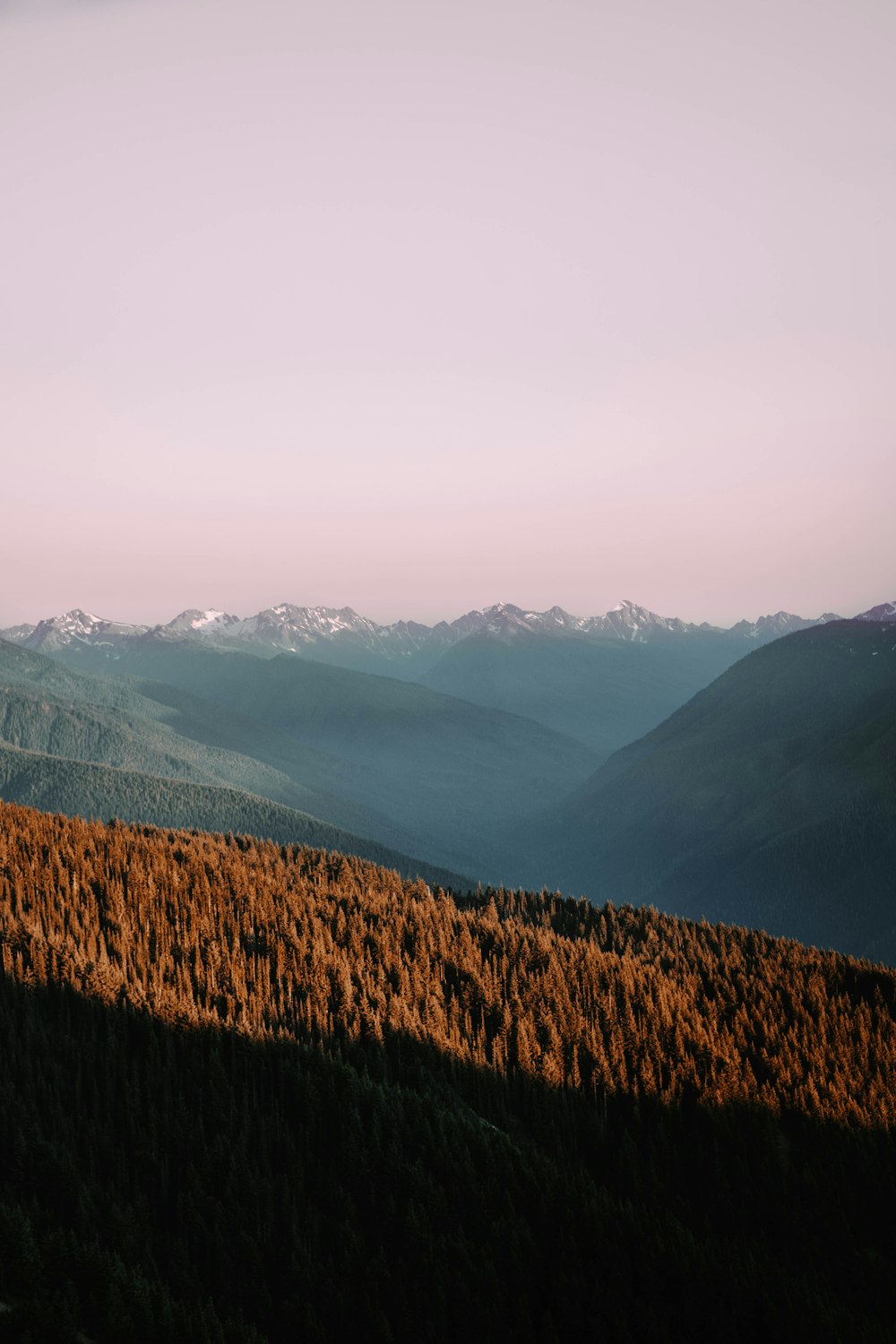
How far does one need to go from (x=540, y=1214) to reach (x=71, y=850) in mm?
42372

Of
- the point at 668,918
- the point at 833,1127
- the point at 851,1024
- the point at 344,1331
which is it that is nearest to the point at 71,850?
the point at 344,1331

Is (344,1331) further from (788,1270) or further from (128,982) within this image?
(128,982)

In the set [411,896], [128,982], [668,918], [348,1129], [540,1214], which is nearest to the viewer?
[540,1214]

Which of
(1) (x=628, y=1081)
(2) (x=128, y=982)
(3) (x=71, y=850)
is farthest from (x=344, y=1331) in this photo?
(3) (x=71, y=850)

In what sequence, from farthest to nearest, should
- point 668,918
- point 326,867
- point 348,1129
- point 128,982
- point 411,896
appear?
point 668,918
point 326,867
point 411,896
point 128,982
point 348,1129

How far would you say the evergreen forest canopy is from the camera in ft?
86.5

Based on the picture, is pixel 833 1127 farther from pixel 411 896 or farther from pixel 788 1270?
pixel 411 896

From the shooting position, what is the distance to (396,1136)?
110ft

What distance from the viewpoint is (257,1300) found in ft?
85.6

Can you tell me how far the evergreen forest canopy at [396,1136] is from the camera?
26.4 meters

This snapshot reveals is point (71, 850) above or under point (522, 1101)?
above

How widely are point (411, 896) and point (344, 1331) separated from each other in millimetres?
58695

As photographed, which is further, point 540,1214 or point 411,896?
point 411,896

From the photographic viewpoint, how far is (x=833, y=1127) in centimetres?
4338
